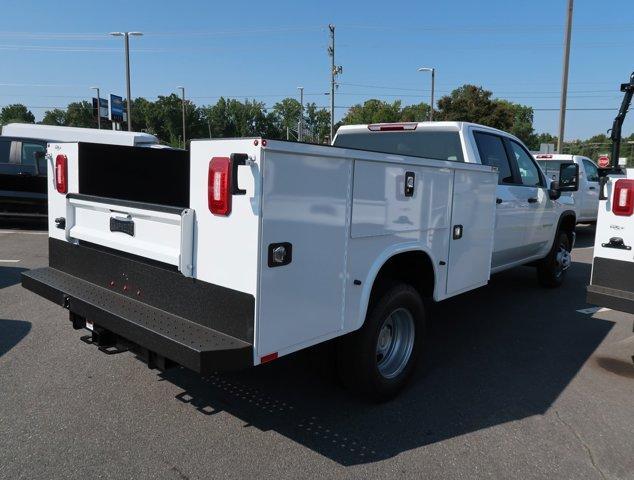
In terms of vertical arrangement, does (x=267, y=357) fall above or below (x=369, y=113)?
below

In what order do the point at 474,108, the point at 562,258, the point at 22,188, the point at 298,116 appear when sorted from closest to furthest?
the point at 562,258, the point at 22,188, the point at 474,108, the point at 298,116

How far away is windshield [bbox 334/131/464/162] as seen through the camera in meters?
5.44

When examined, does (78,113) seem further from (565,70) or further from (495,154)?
(495,154)

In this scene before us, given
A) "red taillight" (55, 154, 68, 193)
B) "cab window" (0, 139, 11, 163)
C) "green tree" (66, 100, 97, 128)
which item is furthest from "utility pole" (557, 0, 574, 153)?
"green tree" (66, 100, 97, 128)

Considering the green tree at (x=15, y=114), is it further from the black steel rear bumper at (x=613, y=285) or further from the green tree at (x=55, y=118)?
the black steel rear bumper at (x=613, y=285)

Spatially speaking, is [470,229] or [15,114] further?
[15,114]

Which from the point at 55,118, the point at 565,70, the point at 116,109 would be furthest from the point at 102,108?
the point at 55,118

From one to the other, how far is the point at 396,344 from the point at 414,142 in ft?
8.26

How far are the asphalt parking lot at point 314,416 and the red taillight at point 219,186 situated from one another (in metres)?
1.47

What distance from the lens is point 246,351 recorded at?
2.68 m

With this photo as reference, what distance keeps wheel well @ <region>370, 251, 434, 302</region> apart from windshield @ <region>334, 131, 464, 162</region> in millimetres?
1455

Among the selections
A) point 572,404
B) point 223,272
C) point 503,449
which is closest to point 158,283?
point 223,272

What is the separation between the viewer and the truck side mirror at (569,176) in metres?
6.32

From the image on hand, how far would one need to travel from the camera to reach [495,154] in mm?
5828
